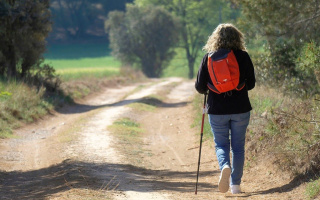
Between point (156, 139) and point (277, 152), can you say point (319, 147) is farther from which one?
point (156, 139)

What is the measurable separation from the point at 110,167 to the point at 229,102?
339 cm

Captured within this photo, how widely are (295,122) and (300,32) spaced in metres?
5.75

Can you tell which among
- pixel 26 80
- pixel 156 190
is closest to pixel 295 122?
pixel 156 190

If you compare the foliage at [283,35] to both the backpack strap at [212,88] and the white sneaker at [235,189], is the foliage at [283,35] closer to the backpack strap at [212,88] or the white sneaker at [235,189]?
the white sneaker at [235,189]

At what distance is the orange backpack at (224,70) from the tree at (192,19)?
168 feet

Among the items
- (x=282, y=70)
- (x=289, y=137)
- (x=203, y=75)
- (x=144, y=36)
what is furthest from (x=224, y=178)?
(x=144, y=36)

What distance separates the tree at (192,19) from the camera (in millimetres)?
58812

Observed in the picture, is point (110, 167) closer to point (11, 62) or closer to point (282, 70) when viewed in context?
point (282, 70)

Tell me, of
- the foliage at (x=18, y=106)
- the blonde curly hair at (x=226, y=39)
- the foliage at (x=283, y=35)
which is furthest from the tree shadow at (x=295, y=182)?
the foliage at (x=18, y=106)

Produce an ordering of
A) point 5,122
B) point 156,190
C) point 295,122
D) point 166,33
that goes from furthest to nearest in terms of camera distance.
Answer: point 166,33 < point 5,122 < point 295,122 < point 156,190

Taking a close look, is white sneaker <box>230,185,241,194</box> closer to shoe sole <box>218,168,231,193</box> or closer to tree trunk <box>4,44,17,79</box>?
shoe sole <box>218,168,231,193</box>

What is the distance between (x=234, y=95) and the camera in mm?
7238

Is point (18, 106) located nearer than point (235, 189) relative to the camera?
No

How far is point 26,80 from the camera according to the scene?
71.9 feet
